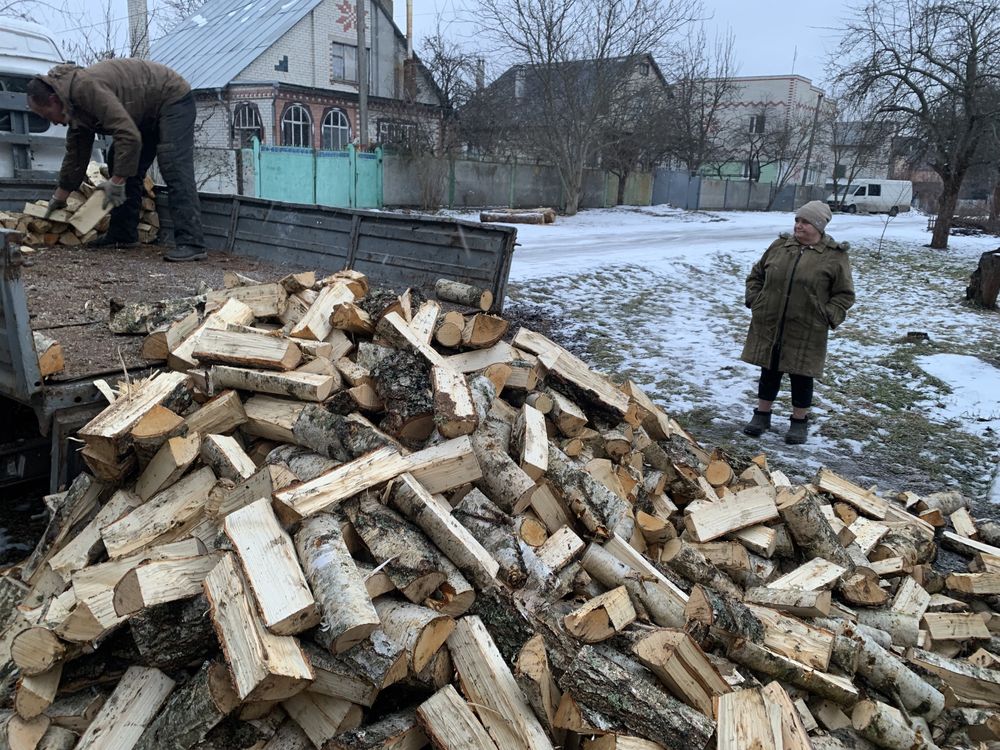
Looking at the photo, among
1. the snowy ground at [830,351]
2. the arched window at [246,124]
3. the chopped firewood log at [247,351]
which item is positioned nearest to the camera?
the chopped firewood log at [247,351]

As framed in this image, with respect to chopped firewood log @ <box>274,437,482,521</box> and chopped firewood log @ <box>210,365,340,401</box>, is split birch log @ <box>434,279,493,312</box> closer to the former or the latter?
chopped firewood log @ <box>210,365,340,401</box>

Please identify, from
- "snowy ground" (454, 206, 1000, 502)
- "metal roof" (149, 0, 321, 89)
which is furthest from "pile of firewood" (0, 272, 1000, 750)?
"metal roof" (149, 0, 321, 89)

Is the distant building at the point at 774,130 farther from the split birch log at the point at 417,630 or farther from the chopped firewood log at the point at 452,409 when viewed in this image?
the split birch log at the point at 417,630

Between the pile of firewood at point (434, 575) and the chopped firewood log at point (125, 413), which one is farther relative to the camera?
the chopped firewood log at point (125, 413)

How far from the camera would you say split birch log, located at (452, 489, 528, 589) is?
2428 mm

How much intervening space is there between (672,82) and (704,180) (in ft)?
15.0

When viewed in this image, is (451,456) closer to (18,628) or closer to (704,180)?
(18,628)

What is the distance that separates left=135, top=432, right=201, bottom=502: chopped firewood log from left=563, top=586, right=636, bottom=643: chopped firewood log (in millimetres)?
1481

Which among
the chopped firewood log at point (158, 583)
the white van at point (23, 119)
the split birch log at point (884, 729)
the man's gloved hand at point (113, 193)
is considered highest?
the white van at point (23, 119)

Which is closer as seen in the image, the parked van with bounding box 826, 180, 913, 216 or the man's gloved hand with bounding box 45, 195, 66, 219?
the man's gloved hand with bounding box 45, 195, 66, 219

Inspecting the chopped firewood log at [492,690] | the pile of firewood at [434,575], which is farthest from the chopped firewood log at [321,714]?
the chopped firewood log at [492,690]

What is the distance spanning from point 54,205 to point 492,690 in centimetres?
558

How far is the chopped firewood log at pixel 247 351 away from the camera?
3078 mm

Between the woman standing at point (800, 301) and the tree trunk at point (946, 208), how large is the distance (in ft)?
53.1
